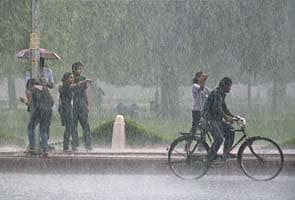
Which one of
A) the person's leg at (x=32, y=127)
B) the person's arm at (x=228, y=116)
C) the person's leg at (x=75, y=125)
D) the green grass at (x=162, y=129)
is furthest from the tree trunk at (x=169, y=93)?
the person's arm at (x=228, y=116)

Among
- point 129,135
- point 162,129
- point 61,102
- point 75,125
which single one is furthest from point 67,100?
point 162,129

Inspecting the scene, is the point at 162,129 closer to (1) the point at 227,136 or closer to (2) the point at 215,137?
(1) the point at 227,136

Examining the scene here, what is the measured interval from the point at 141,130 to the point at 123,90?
56.5 metres

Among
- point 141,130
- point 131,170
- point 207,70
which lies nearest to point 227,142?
point 131,170

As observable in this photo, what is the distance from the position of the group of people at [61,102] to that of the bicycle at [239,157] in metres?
2.63

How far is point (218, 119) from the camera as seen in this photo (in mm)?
12078

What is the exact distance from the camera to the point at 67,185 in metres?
11.5

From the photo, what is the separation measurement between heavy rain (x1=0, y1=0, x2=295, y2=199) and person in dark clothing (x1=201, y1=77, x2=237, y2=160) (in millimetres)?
597

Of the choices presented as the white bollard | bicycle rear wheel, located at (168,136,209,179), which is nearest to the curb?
bicycle rear wheel, located at (168,136,209,179)

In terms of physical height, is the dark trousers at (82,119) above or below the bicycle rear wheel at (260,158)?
above

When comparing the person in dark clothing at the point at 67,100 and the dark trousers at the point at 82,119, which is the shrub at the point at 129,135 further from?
the person in dark clothing at the point at 67,100

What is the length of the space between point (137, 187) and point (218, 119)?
1.76 m

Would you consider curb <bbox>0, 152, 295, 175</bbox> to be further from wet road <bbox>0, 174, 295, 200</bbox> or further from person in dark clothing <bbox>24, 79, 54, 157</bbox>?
wet road <bbox>0, 174, 295, 200</bbox>

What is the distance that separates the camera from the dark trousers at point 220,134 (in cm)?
1202
